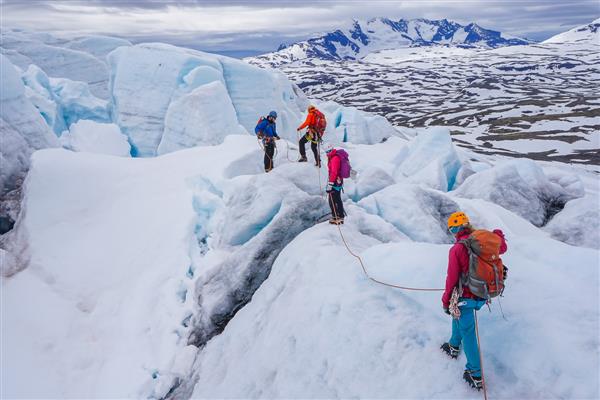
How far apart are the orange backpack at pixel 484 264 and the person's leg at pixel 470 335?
228 millimetres

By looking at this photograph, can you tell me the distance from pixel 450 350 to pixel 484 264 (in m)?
1.34

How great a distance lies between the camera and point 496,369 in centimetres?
467

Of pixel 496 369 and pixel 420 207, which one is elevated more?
pixel 496 369

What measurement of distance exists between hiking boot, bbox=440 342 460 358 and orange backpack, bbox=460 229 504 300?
3.01 feet

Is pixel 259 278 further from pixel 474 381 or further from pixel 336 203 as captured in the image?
pixel 474 381

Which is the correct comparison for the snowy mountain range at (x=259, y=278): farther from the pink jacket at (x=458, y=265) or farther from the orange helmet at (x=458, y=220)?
the orange helmet at (x=458, y=220)

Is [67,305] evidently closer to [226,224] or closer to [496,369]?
[226,224]

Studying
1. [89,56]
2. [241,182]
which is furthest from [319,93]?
[241,182]

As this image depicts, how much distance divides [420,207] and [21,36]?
53266 millimetres

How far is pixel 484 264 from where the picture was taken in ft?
14.0

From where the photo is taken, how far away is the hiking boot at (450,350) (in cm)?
482

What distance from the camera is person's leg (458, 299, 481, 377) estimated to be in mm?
4445

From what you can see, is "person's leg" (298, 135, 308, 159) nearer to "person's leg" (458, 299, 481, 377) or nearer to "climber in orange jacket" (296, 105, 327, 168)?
"climber in orange jacket" (296, 105, 327, 168)

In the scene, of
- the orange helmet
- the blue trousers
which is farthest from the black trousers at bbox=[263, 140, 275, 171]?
the blue trousers
